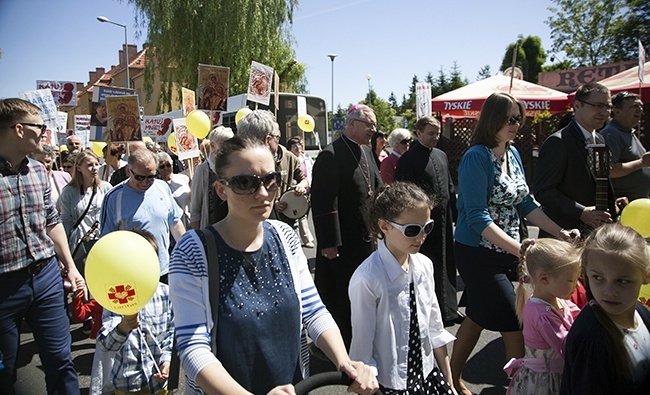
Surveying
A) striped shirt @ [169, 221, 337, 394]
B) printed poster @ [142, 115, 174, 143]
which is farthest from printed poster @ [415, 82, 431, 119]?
striped shirt @ [169, 221, 337, 394]

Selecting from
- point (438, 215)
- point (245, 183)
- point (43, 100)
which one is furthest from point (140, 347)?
point (43, 100)

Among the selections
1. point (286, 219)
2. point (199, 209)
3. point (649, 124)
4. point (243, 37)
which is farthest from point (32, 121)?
point (243, 37)

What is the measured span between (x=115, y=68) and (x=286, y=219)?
6124 cm

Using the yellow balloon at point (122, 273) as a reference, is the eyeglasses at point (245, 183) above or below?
above

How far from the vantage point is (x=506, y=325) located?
326 centimetres

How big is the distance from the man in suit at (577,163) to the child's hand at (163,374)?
108 inches

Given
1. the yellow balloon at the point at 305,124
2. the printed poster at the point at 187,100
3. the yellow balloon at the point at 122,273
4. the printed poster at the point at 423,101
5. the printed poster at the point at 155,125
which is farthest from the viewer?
the printed poster at the point at 155,125

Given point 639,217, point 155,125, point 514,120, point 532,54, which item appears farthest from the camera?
point 532,54

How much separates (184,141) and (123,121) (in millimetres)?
1029

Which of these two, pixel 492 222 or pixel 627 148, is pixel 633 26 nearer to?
pixel 627 148

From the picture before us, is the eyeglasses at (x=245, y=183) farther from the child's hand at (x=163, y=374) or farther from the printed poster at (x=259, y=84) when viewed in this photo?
the printed poster at (x=259, y=84)

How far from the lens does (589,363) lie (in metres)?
1.90

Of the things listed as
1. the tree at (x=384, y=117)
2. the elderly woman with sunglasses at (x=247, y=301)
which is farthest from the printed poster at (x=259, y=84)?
the tree at (x=384, y=117)

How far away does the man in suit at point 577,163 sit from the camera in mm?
3600
